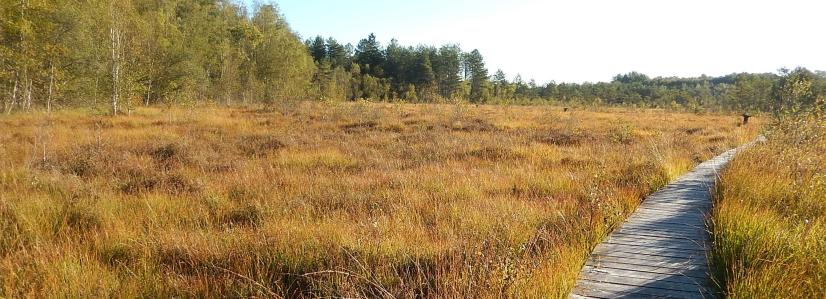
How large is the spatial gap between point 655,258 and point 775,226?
1.02 m

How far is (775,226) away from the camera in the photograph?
3.44m

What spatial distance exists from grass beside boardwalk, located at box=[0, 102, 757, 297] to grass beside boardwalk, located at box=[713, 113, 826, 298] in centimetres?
96

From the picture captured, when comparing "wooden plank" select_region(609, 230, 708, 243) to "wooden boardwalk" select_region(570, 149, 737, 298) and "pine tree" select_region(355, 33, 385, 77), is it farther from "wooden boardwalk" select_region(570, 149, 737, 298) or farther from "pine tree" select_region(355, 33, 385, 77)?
"pine tree" select_region(355, 33, 385, 77)

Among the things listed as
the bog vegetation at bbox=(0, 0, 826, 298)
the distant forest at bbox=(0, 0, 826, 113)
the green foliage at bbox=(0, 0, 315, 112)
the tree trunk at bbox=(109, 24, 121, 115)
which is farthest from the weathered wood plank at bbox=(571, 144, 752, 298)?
the tree trunk at bbox=(109, 24, 121, 115)

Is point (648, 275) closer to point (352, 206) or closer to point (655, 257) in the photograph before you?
point (655, 257)

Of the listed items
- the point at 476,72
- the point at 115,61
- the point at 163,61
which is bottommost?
the point at 115,61

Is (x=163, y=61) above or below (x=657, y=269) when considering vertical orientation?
above

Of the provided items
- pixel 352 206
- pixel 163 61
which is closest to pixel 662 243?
pixel 352 206

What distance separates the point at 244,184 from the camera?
6.58m

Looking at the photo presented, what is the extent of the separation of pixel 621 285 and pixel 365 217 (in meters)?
2.65

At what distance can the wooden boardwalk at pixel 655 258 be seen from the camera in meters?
2.85

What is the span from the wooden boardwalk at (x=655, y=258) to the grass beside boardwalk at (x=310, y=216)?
16 centimetres

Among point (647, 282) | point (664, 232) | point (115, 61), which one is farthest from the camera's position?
point (115, 61)

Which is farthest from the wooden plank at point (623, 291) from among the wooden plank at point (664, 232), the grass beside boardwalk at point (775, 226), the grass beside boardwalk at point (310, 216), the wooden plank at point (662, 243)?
the wooden plank at point (664, 232)
